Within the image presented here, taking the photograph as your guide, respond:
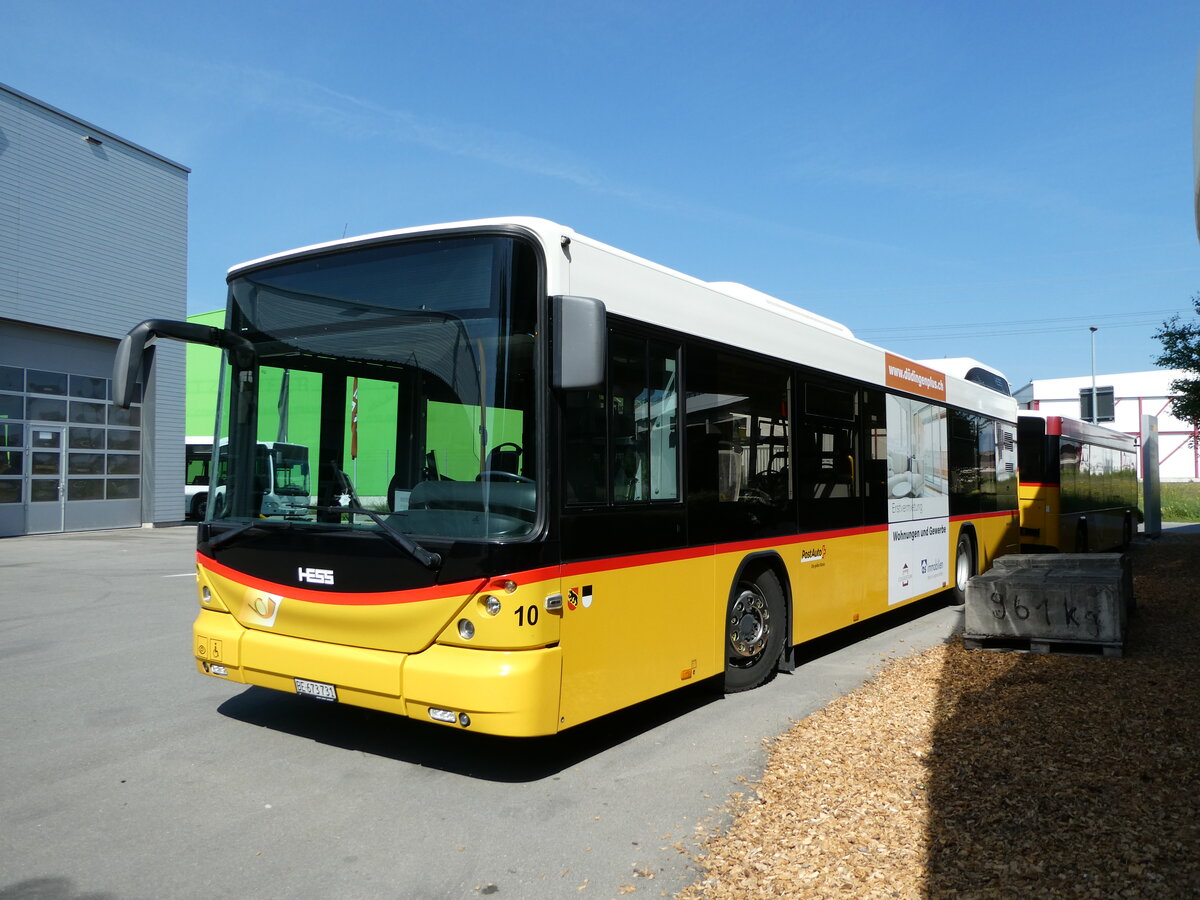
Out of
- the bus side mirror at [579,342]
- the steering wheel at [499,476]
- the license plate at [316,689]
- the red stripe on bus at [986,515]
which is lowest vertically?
the license plate at [316,689]

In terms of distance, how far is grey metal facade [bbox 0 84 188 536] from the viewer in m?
22.5

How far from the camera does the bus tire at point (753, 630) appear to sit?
703 centimetres

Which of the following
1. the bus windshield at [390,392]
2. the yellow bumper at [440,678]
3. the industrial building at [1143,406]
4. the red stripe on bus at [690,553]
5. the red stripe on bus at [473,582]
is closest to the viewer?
the yellow bumper at [440,678]

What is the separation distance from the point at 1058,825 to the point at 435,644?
3.09 meters

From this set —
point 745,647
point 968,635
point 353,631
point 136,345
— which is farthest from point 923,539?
point 136,345

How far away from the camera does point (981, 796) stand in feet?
15.7

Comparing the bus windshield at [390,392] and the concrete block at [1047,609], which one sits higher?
the bus windshield at [390,392]

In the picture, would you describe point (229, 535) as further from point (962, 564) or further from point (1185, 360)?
point (1185, 360)

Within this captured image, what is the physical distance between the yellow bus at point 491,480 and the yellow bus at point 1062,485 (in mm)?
11102

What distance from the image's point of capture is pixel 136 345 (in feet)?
16.8

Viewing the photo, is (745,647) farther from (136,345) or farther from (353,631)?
(136,345)

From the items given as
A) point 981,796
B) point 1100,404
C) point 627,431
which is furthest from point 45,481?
point 1100,404

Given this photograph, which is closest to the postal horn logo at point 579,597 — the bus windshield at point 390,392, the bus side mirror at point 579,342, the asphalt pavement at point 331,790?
the bus windshield at point 390,392

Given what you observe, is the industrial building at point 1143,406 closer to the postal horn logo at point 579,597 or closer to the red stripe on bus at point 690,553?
the red stripe on bus at point 690,553
